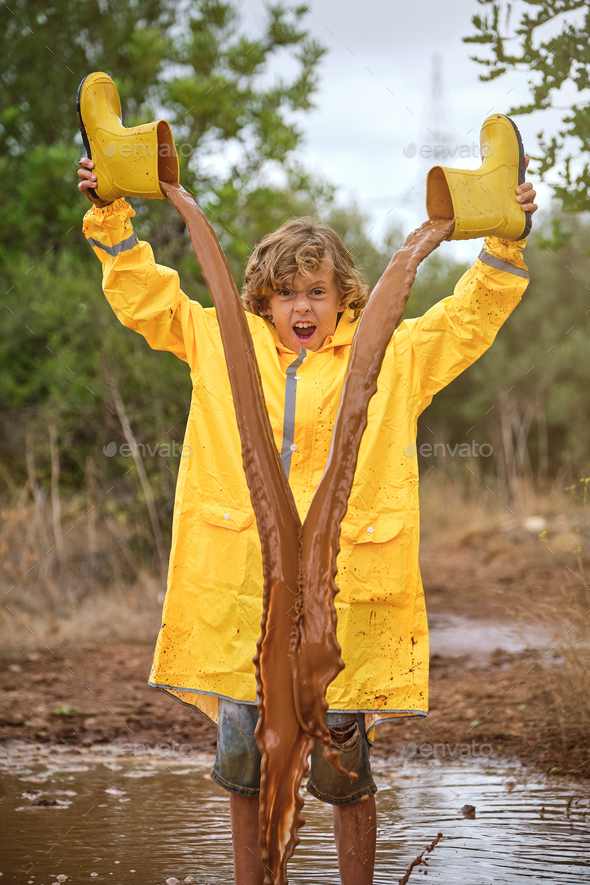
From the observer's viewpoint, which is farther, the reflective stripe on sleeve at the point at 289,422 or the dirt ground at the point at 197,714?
the dirt ground at the point at 197,714

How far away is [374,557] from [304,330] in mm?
723

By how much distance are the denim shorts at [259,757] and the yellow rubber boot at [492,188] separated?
1.41 metres

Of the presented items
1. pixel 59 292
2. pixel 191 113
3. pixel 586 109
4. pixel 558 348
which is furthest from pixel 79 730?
pixel 558 348

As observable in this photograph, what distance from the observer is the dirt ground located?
4070 millimetres

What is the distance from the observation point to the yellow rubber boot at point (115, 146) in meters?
2.46

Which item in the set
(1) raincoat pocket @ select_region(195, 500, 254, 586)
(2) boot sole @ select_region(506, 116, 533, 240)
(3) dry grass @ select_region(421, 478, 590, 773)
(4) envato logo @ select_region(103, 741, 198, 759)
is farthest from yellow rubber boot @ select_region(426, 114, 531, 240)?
(4) envato logo @ select_region(103, 741, 198, 759)

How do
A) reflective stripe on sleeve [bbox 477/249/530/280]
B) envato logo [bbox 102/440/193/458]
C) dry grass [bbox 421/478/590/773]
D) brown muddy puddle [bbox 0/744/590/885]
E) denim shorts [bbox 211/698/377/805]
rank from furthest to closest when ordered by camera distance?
envato logo [bbox 102/440/193/458] < dry grass [bbox 421/478/590/773] < brown muddy puddle [bbox 0/744/590/885] < reflective stripe on sleeve [bbox 477/249/530/280] < denim shorts [bbox 211/698/377/805]

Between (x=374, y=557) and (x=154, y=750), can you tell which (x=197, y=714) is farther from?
(x=374, y=557)

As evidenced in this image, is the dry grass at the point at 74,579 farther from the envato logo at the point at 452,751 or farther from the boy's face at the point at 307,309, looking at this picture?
the boy's face at the point at 307,309

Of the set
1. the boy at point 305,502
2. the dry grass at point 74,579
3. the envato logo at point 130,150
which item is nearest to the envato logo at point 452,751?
the boy at point 305,502

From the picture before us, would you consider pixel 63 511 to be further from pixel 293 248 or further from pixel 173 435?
pixel 293 248

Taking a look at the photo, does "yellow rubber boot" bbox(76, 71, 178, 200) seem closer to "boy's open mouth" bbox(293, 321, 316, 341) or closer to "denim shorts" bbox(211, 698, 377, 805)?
"boy's open mouth" bbox(293, 321, 316, 341)

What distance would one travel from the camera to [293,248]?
2.56 meters

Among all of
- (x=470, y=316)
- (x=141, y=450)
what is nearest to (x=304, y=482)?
(x=470, y=316)
